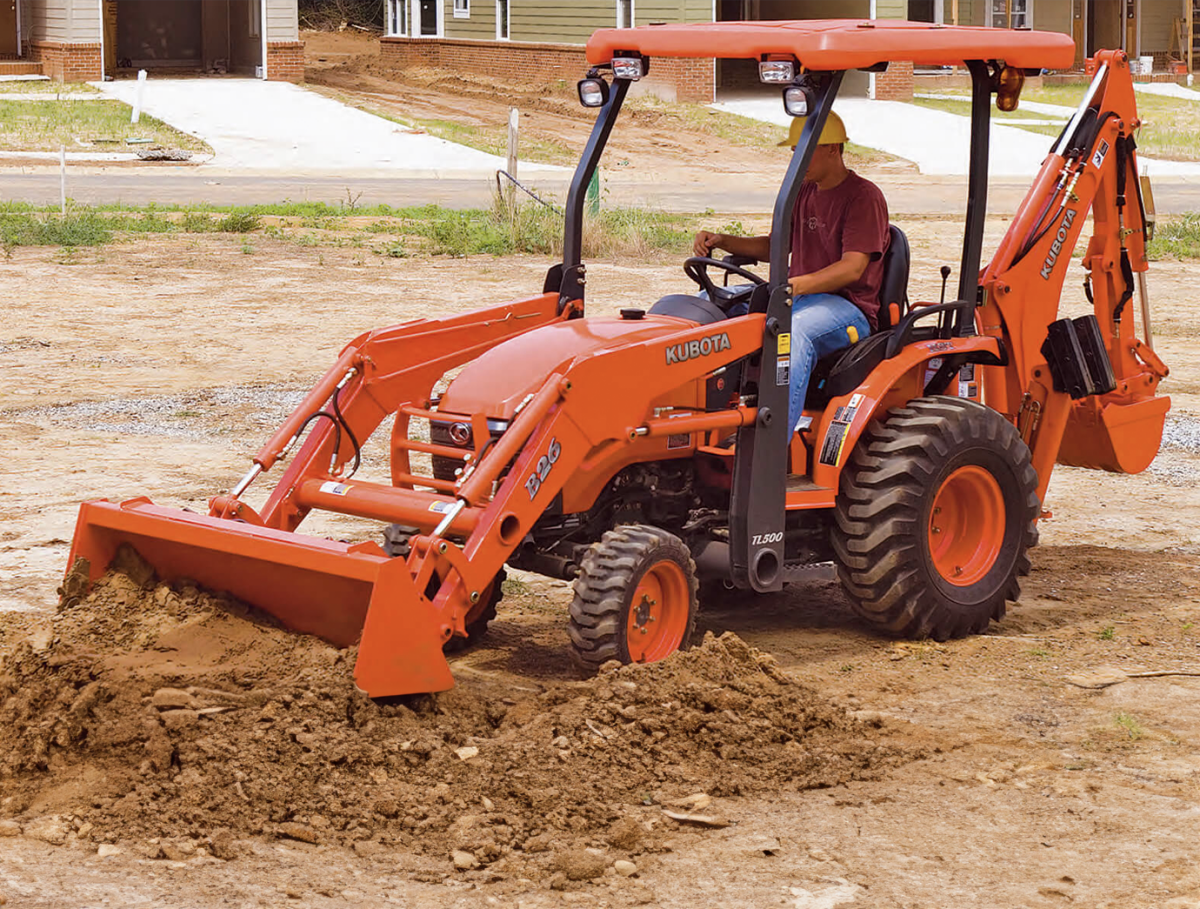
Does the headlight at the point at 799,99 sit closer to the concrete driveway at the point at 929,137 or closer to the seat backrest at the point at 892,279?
the seat backrest at the point at 892,279

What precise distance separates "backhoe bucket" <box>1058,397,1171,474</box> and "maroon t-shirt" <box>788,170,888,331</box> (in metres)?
1.51

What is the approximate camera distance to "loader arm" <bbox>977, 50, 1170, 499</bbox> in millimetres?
7566

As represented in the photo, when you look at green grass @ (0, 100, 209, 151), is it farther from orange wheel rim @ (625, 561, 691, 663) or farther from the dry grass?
orange wheel rim @ (625, 561, 691, 663)

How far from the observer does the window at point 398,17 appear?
4622cm

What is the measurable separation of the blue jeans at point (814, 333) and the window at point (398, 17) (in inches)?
1605

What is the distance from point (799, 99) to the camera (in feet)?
20.7

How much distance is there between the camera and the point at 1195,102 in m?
41.5

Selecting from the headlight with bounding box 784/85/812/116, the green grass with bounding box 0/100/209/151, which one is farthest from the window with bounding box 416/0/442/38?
the headlight with bounding box 784/85/812/116

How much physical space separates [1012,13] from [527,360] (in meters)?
40.2

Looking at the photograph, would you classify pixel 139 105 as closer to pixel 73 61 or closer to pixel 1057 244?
pixel 73 61

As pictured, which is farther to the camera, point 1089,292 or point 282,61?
point 282,61

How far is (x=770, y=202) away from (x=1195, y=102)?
2029 centimetres

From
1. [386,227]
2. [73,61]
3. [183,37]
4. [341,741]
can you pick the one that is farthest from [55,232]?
[183,37]

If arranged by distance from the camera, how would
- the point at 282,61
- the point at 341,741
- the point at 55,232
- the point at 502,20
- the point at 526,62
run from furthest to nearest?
the point at 502,20 < the point at 526,62 < the point at 282,61 < the point at 55,232 < the point at 341,741
